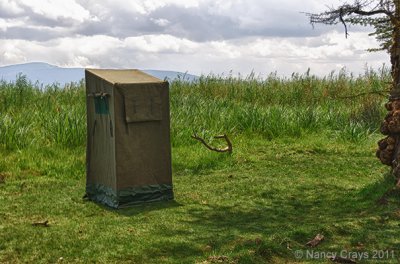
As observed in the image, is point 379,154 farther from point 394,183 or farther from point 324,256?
point 324,256

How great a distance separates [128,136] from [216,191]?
1862 millimetres

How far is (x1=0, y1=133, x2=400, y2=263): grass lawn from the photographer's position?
5461 millimetres

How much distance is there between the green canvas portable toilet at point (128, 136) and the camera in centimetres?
721

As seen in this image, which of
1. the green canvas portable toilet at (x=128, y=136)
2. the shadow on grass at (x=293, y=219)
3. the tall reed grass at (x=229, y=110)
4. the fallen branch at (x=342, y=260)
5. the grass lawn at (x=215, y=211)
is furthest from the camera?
the tall reed grass at (x=229, y=110)

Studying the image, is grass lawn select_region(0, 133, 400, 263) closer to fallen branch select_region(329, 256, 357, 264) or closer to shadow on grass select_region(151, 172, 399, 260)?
shadow on grass select_region(151, 172, 399, 260)

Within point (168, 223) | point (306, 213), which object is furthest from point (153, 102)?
point (306, 213)

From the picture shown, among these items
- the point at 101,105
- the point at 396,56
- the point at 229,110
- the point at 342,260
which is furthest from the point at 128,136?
the point at 229,110

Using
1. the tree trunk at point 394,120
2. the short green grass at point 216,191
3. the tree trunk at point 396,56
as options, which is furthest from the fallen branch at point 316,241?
the tree trunk at point 396,56

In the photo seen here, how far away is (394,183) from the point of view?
7473 millimetres

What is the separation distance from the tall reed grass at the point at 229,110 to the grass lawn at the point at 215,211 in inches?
29.6

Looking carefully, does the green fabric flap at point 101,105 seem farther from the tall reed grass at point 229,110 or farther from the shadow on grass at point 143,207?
the tall reed grass at point 229,110

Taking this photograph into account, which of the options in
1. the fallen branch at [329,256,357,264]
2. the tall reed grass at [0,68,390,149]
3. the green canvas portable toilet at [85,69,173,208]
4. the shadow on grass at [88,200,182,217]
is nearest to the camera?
the fallen branch at [329,256,357,264]

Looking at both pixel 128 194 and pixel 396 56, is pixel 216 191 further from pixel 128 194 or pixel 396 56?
pixel 396 56

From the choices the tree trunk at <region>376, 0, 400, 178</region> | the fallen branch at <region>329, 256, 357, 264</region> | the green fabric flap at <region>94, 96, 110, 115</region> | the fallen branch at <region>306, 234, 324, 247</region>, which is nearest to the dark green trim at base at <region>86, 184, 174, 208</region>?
the green fabric flap at <region>94, 96, 110, 115</region>
